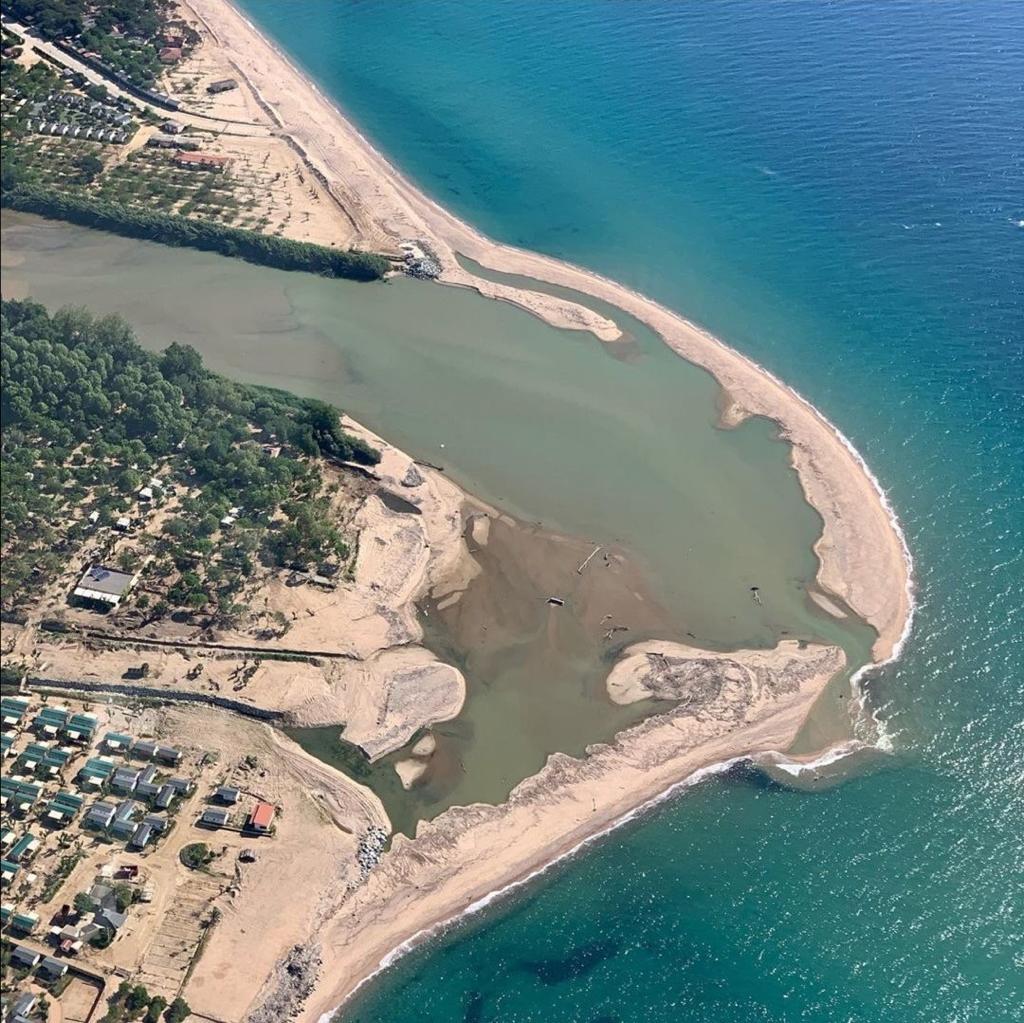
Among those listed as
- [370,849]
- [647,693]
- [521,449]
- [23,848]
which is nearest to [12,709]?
[23,848]

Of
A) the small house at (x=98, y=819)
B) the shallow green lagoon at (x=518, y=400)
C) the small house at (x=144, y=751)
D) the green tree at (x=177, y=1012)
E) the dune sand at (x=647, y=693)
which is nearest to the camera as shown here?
the green tree at (x=177, y=1012)

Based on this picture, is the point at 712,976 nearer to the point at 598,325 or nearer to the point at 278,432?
the point at 278,432

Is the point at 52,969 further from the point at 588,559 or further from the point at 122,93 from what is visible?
the point at 122,93

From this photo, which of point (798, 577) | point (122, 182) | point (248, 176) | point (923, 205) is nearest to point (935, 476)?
point (798, 577)

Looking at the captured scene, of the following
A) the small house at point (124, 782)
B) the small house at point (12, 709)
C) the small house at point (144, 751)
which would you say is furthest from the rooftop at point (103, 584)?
the small house at point (124, 782)

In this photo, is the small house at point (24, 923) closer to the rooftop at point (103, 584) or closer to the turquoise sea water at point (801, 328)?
the turquoise sea water at point (801, 328)

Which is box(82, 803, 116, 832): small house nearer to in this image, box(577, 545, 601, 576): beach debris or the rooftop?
the rooftop
